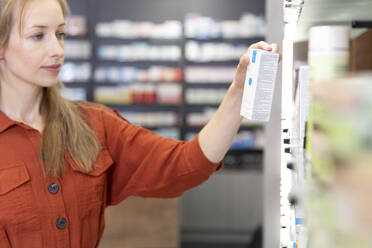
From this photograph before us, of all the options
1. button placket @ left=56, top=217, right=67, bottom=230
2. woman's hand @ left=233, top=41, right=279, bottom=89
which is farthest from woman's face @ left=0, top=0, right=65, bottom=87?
woman's hand @ left=233, top=41, right=279, bottom=89

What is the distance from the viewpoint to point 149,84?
6668 mm

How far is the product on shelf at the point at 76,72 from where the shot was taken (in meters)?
6.70

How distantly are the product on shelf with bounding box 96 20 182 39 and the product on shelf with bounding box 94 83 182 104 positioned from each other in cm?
67

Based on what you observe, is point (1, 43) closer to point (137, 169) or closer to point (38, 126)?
point (38, 126)

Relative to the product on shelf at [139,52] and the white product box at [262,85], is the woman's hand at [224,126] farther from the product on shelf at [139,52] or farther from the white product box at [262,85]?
the product on shelf at [139,52]

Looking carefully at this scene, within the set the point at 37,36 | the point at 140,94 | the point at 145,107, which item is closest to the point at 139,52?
the point at 140,94

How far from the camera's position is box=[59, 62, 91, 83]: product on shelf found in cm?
670

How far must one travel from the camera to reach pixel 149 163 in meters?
1.81

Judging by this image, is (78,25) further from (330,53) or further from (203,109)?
(330,53)

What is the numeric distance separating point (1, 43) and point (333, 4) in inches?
48.6

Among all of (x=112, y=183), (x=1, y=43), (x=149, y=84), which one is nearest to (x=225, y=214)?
(x=149, y=84)

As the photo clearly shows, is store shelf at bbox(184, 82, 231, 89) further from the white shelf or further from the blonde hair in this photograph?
the white shelf

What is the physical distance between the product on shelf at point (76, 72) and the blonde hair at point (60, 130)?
487cm

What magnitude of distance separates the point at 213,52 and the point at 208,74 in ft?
1.00
